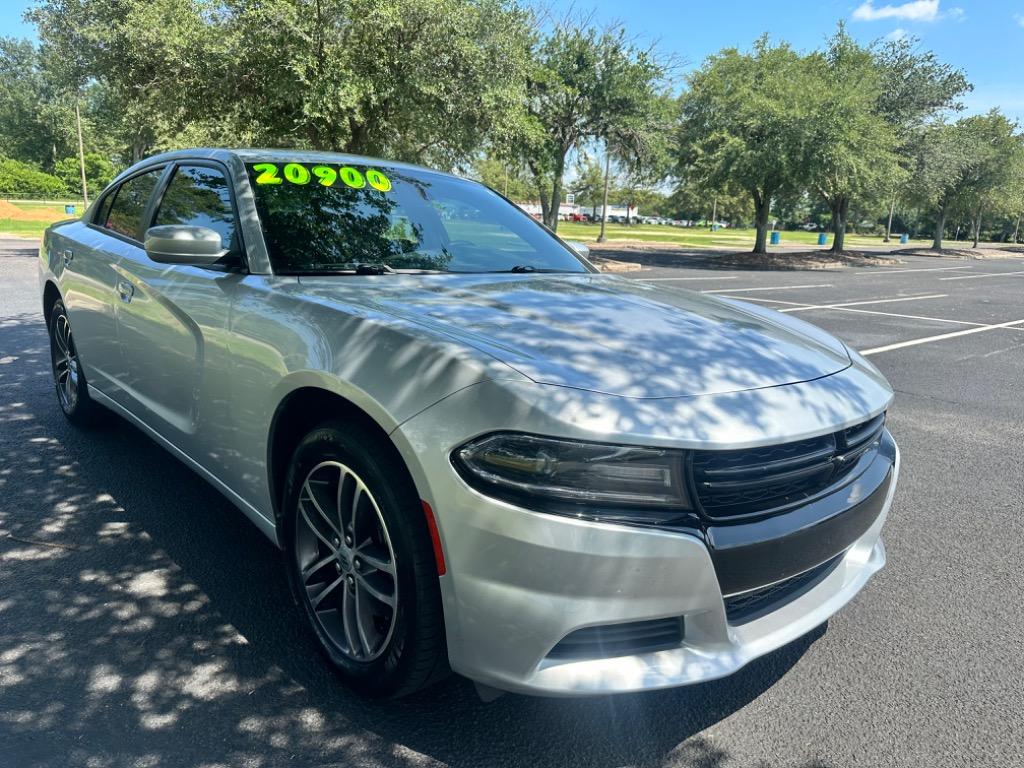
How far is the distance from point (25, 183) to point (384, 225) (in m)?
65.1

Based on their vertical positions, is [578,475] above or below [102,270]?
below

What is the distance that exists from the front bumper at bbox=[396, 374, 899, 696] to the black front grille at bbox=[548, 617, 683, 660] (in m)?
0.02

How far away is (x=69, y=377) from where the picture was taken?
466 centimetres

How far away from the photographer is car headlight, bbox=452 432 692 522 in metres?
1.75

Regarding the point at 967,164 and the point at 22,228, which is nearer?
the point at 22,228

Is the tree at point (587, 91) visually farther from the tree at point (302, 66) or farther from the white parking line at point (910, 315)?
the white parking line at point (910, 315)

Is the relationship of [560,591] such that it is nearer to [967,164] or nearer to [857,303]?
[857,303]

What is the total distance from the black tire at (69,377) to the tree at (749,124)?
84.7ft

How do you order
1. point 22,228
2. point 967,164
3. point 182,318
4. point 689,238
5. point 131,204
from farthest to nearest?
1. point 689,238
2. point 967,164
3. point 22,228
4. point 131,204
5. point 182,318

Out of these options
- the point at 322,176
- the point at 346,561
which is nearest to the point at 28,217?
the point at 322,176

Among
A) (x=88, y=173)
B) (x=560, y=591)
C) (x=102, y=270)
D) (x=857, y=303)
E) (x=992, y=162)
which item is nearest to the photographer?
(x=560, y=591)

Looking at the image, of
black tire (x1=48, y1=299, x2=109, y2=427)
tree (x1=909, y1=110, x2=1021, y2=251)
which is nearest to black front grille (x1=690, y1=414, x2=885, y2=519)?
black tire (x1=48, y1=299, x2=109, y2=427)

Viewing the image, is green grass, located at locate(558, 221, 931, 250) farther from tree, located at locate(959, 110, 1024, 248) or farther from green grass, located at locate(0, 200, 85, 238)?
green grass, located at locate(0, 200, 85, 238)

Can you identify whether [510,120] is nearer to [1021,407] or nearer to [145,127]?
[145,127]
